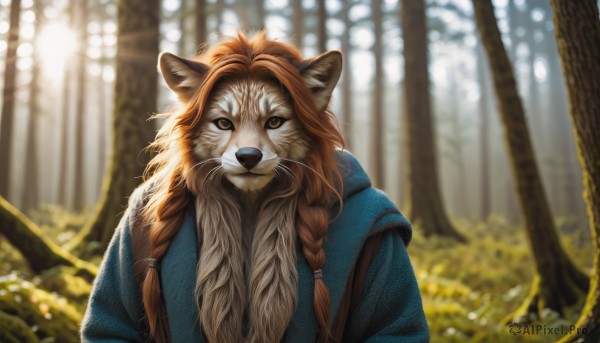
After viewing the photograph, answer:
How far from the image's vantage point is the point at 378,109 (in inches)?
794

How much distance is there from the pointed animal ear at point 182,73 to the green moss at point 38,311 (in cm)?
275

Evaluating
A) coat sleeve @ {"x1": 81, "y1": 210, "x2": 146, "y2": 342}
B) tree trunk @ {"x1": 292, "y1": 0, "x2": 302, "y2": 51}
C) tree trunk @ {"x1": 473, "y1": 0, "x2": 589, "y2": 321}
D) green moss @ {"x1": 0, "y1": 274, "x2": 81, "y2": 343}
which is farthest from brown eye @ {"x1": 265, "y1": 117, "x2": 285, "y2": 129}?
tree trunk @ {"x1": 292, "y1": 0, "x2": 302, "y2": 51}

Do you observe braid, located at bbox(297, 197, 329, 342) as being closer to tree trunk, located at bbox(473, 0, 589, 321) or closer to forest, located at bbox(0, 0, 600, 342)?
forest, located at bbox(0, 0, 600, 342)

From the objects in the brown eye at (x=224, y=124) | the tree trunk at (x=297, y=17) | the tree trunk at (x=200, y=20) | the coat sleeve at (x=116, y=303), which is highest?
the tree trunk at (x=297, y=17)

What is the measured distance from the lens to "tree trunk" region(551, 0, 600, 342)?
3.52 meters

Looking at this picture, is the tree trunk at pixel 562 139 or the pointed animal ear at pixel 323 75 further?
the tree trunk at pixel 562 139

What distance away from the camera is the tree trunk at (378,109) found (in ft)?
57.6

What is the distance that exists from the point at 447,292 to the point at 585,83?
4.67 meters

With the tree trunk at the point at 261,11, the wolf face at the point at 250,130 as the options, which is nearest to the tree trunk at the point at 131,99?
the wolf face at the point at 250,130

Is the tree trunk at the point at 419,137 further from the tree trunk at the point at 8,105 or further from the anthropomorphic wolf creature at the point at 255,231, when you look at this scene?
the anthropomorphic wolf creature at the point at 255,231

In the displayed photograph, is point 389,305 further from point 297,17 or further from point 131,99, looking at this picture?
A: point 297,17

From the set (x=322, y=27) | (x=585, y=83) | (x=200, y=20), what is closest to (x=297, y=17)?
(x=322, y=27)

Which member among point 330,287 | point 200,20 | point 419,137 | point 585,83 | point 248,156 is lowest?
point 330,287

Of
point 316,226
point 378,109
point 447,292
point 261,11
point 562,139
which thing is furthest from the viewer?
point 562,139
